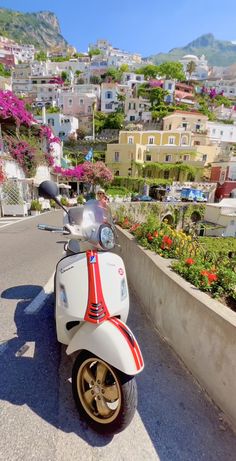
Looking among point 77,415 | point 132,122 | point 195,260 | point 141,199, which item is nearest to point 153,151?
point 141,199

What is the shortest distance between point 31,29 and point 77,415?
8772 inches

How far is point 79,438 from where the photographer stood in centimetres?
165

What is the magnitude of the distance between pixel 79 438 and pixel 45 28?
248984mm

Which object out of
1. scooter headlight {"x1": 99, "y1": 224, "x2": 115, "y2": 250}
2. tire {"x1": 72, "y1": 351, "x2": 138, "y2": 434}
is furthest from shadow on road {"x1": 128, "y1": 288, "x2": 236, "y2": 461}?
scooter headlight {"x1": 99, "y1": 224, "x2": 115, "y2": 250}

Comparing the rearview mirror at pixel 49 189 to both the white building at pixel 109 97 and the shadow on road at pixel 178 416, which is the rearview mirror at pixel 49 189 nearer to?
the shadow on road at pixel 178 416

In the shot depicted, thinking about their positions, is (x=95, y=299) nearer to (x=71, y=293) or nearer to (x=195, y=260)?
(x=71, y=293)

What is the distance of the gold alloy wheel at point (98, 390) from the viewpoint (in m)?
1.68

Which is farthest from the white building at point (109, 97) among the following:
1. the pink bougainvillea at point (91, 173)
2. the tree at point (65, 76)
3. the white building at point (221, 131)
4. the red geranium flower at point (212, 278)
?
the red geranium flower at point (212, 278)

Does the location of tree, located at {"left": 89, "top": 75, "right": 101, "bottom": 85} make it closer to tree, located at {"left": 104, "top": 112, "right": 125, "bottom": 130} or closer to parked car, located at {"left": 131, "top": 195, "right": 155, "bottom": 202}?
tree, located at {"left": 104, "top": 112, "right": 125, "bottom": 130}

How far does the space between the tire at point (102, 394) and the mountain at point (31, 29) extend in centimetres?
18021

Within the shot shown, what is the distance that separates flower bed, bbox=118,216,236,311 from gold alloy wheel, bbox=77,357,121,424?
1.12 m

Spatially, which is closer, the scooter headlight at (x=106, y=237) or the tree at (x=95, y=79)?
the scooter headlight at (x=106, y=237)

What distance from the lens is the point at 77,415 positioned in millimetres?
1813

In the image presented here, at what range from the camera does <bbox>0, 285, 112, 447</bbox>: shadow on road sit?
1.76m
